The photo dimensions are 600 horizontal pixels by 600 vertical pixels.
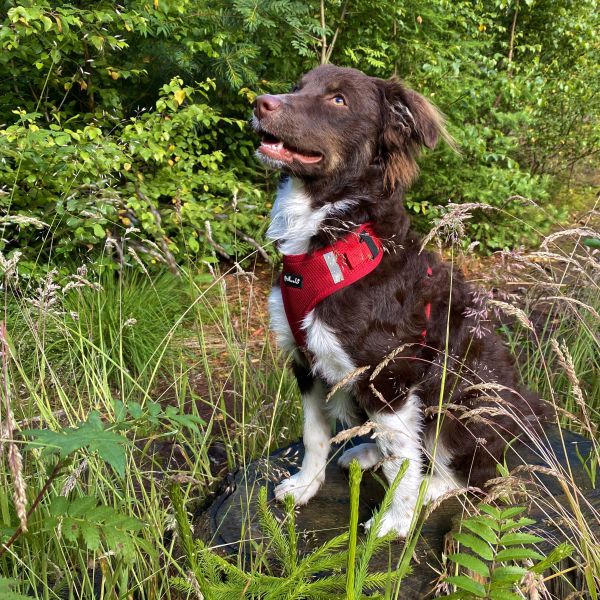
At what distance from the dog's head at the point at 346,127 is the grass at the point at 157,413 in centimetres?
58

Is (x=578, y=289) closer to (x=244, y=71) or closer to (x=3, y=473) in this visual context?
(x=244, y=71)

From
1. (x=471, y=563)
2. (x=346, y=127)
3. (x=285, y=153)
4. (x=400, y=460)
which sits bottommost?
(x=400, y=460)

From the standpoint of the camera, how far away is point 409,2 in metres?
5.95

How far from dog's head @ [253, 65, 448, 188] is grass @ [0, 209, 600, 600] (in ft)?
1.91

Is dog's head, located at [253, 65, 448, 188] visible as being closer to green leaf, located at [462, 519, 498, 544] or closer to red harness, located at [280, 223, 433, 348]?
red harness, located at [280, 223, 433, 348]

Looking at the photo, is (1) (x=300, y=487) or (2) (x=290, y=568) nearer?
(2) (x=290, y=568)

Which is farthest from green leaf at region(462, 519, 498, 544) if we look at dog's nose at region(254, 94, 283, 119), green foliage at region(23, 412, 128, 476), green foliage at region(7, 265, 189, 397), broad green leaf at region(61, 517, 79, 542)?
green foliage at region(7, 265, 189, 397)

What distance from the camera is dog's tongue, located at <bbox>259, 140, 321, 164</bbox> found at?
2.48m

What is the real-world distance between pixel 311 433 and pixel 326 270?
73 centimetres

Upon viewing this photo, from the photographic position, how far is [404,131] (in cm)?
261

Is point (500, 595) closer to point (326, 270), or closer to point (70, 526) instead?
point (70, 526)

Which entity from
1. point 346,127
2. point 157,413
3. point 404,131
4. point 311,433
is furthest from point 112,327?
point 157,413

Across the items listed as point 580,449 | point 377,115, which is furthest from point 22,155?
point 580,449

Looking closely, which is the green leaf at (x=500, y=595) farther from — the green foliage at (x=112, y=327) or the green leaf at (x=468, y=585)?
the green foliage at (x=112, y=327)
